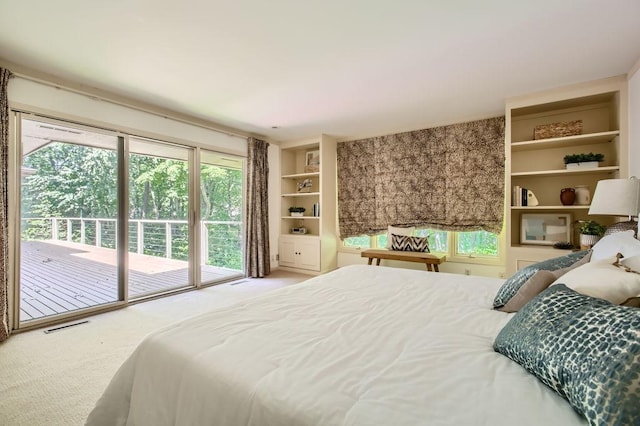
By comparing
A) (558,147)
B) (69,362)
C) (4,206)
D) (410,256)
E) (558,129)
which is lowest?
(69,362)

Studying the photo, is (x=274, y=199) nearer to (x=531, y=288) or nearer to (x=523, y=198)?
(x=523, y=198)

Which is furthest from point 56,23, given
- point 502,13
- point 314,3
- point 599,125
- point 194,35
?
point 599,125

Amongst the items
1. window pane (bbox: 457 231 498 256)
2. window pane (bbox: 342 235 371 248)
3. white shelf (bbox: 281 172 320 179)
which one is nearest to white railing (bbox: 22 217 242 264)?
white shelf (bbox: 281 172 320 179)

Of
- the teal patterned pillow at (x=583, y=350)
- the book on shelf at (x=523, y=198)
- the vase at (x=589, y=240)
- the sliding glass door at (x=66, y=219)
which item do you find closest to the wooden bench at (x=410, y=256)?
the book on shelf at (x=523, y=198)

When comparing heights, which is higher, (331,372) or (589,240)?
(589,240)

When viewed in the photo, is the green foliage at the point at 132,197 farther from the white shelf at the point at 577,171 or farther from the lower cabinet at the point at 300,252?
the white shelf at the point at 577,171

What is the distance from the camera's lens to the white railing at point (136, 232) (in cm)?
290

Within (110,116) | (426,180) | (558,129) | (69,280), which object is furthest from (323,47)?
(69,280)

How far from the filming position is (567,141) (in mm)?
3285

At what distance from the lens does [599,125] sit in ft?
11.0

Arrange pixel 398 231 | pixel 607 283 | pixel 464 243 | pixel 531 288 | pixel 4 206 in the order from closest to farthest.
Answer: pixel 607 283 → pixel 531 288 → pixel 4 206 → pixel 464 243 → pixel 398 231

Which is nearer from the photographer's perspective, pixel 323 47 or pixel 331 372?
pixel 331 372

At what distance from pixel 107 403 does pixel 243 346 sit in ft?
2.13

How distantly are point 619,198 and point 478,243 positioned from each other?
6.66 ft
